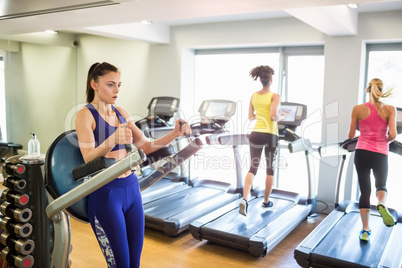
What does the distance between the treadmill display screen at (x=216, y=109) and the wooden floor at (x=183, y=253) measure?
1.43 meters

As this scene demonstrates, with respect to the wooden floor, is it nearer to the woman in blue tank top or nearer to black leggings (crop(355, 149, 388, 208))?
black leggings (crop(355, 149, 388, 208))

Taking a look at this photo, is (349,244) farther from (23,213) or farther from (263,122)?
(23,213)

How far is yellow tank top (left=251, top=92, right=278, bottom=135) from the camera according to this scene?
3.67 m

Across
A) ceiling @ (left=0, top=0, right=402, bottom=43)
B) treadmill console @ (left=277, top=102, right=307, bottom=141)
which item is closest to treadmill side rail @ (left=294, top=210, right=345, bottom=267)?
treadmill console @ (left=277, top=102, right=307, bottom=141)

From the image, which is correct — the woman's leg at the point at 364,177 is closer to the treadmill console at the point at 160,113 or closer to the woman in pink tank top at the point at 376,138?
the woman in pink tank top at the point at 376,138

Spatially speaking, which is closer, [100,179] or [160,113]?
[100,179]

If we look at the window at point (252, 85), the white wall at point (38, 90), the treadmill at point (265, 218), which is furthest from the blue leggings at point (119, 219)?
the white wall at point (38, 90)

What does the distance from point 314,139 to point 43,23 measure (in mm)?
3406

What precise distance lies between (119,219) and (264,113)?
7.28 ft

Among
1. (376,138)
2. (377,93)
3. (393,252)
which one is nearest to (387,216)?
(393,252)

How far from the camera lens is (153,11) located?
286 cm

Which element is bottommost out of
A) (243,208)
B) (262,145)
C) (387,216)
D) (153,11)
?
(243,208)

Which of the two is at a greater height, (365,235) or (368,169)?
(368,169)

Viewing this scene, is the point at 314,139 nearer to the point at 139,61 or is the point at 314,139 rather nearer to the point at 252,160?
the point at 252,160
